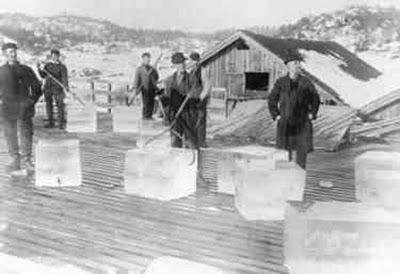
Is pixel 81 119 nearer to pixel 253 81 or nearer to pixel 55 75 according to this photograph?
pixel 55 75

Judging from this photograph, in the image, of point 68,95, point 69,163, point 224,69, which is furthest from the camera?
point 68,95

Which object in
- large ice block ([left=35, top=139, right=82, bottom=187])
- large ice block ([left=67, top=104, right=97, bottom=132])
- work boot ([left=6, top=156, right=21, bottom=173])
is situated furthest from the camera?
large ice block ([left=67, top=104, right=97, bottom=132])

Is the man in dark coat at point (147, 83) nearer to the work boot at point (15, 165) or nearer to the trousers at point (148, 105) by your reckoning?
the trousers at point (148, 105)

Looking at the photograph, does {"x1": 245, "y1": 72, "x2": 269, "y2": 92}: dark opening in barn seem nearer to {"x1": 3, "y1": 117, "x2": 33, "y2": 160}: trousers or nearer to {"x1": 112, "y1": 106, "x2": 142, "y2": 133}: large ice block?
{"x1": 112, "y1": 106, "x2": 142, "y2": 133}: large ice block

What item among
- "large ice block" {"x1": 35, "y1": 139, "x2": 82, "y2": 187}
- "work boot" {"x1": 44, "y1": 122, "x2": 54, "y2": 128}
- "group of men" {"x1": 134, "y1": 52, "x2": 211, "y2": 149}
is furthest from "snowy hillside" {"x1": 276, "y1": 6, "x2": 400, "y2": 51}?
"work boot" {"x1": 44, "y1": 122, "x2": 54, "y2": 128}

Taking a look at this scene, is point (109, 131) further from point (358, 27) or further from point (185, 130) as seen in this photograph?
point (358, 27)

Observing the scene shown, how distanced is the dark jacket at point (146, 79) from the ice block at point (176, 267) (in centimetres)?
134

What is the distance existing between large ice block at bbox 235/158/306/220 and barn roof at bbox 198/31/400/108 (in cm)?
43

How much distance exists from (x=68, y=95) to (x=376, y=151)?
2.31m

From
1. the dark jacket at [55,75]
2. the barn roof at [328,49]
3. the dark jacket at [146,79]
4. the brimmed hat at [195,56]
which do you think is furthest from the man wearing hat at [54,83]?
the barn roof at [328,49]

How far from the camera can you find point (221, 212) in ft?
9.55

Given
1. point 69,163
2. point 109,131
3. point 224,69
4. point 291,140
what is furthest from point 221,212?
point 109,131

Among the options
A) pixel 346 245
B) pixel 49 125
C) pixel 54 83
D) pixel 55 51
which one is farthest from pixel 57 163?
pixel 49 125

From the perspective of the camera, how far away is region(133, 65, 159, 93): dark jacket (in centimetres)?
339
